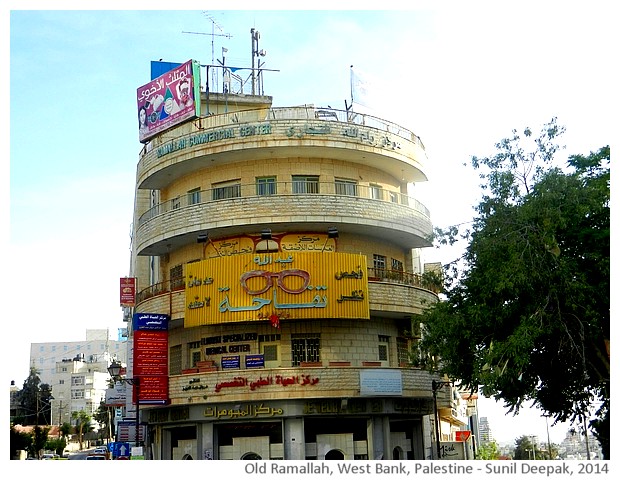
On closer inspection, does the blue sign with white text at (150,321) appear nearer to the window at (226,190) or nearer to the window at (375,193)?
the window at (226,190)

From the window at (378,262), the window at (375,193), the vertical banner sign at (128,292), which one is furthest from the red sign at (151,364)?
the window at (375,193)

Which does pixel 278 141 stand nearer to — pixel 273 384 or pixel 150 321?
pixel 150 321

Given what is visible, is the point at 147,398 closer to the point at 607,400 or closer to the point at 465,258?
the point at 465,258

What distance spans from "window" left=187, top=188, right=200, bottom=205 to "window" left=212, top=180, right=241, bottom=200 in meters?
0.84

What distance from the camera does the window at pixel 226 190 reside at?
3011 centimetres

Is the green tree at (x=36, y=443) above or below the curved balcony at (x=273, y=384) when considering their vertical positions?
below

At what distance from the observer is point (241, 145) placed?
2902 cm

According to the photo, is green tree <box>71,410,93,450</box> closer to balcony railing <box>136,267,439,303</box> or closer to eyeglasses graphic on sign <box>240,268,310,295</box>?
balcony railing <box>136,267,439,303</box>

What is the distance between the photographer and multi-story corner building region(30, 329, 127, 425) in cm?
10444

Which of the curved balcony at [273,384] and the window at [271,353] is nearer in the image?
the curved balcony at [273,384]

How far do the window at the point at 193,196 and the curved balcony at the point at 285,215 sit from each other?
0.14 feet

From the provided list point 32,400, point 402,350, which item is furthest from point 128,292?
point 32,400

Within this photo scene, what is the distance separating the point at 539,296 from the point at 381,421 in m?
9.73

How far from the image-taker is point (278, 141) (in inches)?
1138
